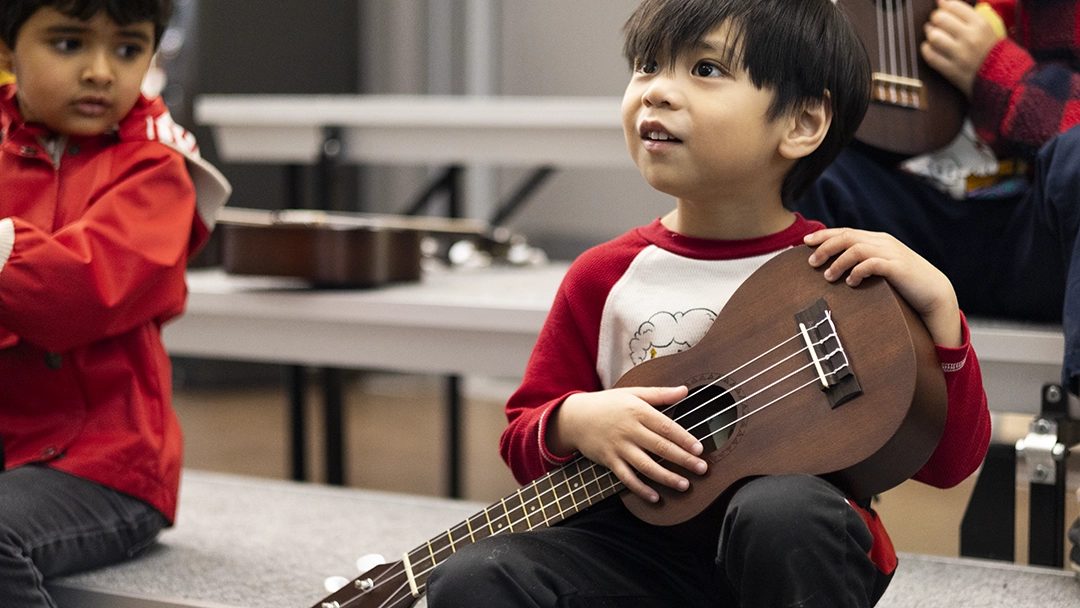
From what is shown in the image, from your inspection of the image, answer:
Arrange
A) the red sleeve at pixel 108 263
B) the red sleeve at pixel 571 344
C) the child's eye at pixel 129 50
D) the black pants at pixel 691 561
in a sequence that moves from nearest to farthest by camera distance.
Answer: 1. the black pants at pixel 691 561
2. the red sleeve at pixel 571 344
3. the red sleeve at pixel 108 263
4. the child's eye at pixel 129 50

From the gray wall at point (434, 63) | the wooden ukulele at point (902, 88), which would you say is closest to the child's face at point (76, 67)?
the wooden ukulele at point (902, 88)

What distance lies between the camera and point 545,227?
13.4 feet

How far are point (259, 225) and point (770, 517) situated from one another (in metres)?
1.31

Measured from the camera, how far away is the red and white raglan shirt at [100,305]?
4.14ft

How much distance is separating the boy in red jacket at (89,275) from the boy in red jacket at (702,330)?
1.59 ft

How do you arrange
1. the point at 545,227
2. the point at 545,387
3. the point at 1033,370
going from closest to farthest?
the point at 545,387 < the point at 1033,370 < the point at 545,227

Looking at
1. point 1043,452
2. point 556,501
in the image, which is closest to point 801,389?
point 556,501

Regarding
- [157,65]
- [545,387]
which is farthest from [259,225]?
[157,65]

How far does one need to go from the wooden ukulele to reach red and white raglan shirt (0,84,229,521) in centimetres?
88

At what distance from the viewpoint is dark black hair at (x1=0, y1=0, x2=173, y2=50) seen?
4.17 feet

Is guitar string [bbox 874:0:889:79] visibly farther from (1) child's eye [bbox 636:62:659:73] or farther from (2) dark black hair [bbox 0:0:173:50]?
(2) dark black hair [bbox 0:0:173:50]

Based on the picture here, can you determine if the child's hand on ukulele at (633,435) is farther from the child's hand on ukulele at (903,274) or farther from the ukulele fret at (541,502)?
the child's hand on ukulele at (903,274)

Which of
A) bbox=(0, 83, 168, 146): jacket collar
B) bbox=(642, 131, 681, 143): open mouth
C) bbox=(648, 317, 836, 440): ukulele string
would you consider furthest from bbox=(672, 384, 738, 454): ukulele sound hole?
bbox=(0, 83, 168, 146): jacket collar

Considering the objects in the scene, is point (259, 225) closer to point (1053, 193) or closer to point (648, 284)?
point (648, 284)
